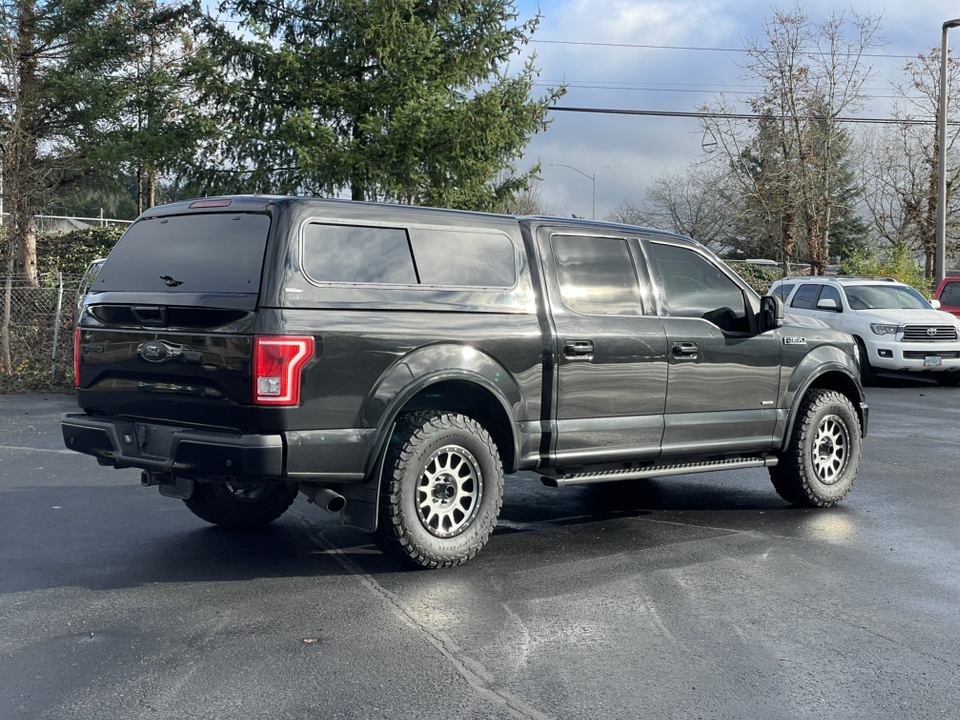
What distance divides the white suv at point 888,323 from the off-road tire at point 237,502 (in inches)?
486

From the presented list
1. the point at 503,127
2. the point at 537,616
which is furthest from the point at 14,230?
the point at 537,616

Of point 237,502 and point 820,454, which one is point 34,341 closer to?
point 237,502

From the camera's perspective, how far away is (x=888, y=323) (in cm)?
1822

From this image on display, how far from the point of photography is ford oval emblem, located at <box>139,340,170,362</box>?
5652 mm

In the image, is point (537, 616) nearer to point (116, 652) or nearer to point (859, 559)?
point (116, 652)

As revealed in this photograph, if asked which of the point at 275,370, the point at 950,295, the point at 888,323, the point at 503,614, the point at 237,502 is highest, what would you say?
the point at 950,295

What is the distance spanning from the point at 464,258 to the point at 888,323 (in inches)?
546

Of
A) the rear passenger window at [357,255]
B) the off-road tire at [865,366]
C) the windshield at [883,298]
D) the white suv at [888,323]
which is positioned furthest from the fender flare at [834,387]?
the windshield at [883,298]

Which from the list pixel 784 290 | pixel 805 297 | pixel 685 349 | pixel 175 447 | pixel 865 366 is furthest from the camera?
pixel 784 290

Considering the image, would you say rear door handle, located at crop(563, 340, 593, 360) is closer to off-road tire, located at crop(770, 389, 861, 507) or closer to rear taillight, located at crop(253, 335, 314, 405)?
rear taillight, located at crop(253, 335, 314, 405)

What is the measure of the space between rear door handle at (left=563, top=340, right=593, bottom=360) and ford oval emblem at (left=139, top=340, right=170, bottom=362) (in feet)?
7.59

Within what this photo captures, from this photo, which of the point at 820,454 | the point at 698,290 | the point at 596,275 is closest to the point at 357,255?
the point at 596,275

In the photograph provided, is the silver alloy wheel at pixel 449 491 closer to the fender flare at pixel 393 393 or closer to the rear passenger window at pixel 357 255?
the fender flare at pixel 393 393

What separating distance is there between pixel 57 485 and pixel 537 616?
4886 millimetres
